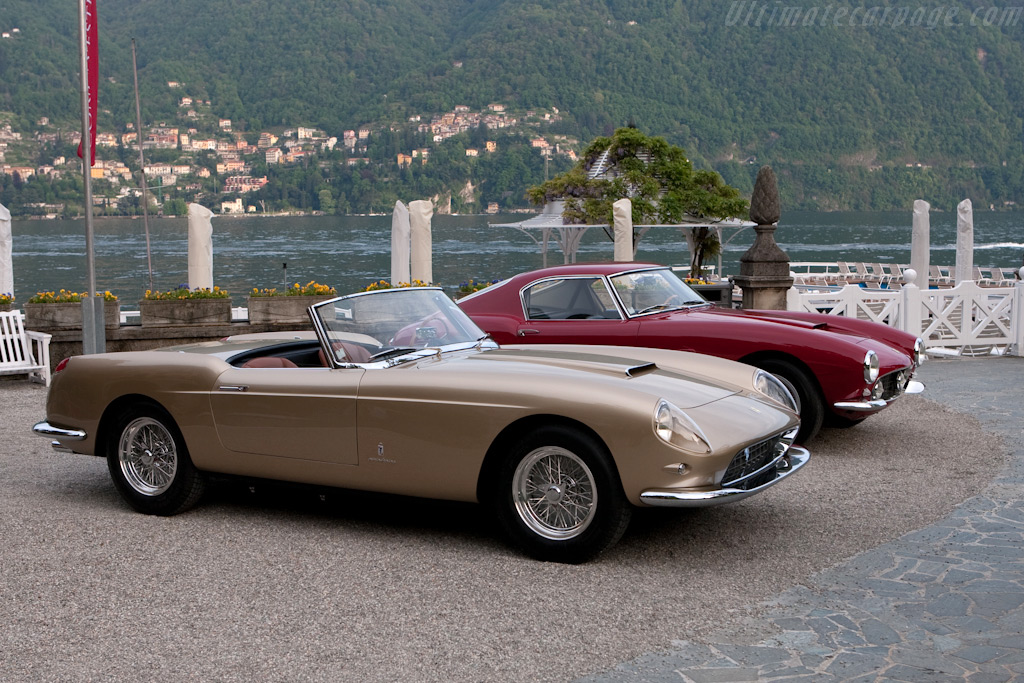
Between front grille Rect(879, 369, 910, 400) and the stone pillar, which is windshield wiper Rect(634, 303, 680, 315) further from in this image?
the stone pillar

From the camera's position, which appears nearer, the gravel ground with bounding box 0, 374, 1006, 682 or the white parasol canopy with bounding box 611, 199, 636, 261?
the gravel ground with bounding box 0, 374, 1006, 682

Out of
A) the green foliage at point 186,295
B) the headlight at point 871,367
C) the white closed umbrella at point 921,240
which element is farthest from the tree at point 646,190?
the headlight at point 871,367

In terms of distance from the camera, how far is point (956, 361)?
44.8ft

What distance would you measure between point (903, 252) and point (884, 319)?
3604 inches

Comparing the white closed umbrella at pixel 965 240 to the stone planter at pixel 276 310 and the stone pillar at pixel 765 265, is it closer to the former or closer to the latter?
the stone pillar at pixel 765 265

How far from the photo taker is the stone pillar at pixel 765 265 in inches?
562

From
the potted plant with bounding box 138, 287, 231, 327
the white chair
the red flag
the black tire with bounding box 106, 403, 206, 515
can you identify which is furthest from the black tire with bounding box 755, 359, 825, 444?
the red flag

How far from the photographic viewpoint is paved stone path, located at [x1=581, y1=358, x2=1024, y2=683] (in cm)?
388

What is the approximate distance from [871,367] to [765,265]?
6.81m

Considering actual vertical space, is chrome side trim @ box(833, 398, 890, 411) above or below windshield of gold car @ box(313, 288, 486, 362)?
below

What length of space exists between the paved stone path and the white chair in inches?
398

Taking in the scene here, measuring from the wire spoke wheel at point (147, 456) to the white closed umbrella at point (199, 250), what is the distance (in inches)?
341

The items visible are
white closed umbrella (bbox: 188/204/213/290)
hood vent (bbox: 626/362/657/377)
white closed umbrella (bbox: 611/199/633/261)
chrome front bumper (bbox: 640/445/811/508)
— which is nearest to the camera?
chrome front bumper (bbox: 640/445/811/508)

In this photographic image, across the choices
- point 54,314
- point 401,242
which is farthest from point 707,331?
point 401,242
